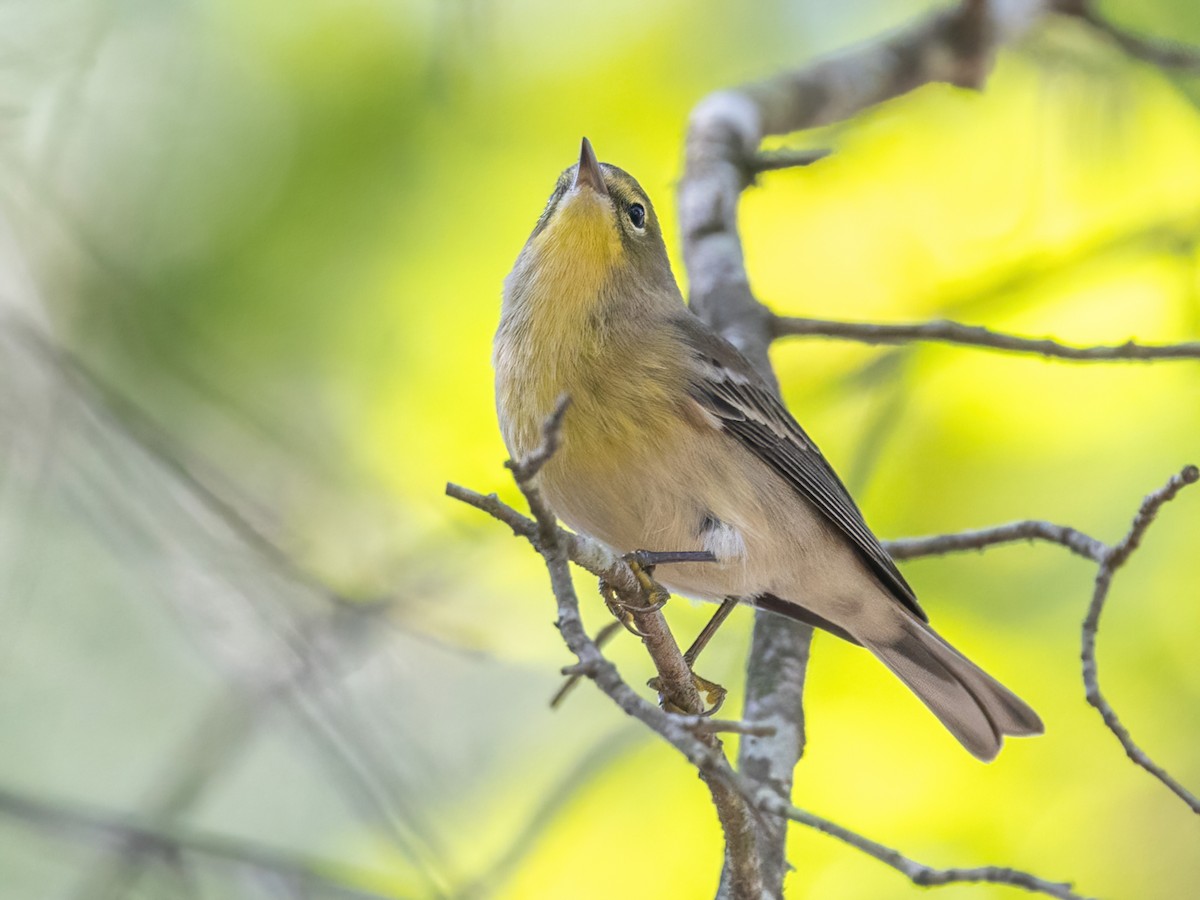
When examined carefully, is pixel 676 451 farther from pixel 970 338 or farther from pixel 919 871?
pixel 919 871

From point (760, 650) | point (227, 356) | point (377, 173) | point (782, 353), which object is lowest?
point (760, 650)

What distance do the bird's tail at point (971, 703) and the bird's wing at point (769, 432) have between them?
0.37ft

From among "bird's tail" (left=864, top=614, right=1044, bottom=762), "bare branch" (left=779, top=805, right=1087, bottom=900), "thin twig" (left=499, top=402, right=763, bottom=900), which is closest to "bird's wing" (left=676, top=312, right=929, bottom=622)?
"bird's tail" (left=864, top=614, right=1044, bottom=762)

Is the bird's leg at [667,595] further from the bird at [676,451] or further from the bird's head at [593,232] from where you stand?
the bird's head at [593,232]

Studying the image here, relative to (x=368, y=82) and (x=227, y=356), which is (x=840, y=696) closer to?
(x=227, y=356)

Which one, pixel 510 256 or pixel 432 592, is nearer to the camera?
pixel 432 592

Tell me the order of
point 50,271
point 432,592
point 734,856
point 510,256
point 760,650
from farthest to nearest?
point 510,256
point 50,271
point 432,592
point 760,650
point 734,856

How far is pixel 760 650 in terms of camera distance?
3.79 meters

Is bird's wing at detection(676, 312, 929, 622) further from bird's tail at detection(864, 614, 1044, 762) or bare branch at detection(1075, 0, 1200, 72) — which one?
bare branch at detection(1075, 0, 1200, 72)

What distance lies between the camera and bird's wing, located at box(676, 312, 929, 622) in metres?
3.83

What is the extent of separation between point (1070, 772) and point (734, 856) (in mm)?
2981

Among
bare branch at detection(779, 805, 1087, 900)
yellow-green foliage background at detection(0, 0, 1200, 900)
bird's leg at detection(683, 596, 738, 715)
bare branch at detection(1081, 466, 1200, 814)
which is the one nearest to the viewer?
bare branch at detection(779, 805, 1087, 900)

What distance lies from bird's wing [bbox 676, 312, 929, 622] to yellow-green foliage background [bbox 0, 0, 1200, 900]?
0.96 meters

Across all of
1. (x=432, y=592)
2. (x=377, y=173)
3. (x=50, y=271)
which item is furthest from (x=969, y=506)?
(x=50, y=271)
